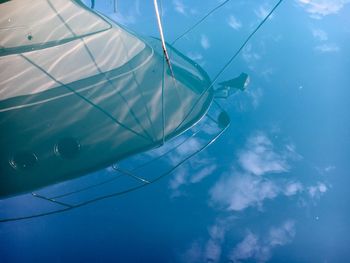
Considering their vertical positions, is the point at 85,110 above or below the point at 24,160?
above

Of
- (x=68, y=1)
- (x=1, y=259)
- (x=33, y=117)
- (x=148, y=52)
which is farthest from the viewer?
(x=1, y=259)

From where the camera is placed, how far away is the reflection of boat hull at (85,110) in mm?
4699

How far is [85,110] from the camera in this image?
210 inches

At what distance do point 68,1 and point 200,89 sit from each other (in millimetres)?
3381

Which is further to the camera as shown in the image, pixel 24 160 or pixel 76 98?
pixel 76 98

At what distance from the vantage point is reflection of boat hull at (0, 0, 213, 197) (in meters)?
4.70

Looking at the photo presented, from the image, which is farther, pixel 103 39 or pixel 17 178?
pixel 103 39

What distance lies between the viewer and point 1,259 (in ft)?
23.6

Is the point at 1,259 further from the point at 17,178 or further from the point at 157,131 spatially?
the point at 157,131

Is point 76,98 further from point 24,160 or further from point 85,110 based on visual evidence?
point 24,160

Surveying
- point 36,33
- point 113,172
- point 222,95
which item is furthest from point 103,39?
point 113,172

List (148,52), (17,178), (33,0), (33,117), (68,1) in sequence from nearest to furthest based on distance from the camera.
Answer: (17,178)
(33,117)
(33,0)
(68,1)
(148,52)

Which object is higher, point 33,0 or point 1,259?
point 33,0

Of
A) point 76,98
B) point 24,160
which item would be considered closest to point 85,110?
point 76,98
